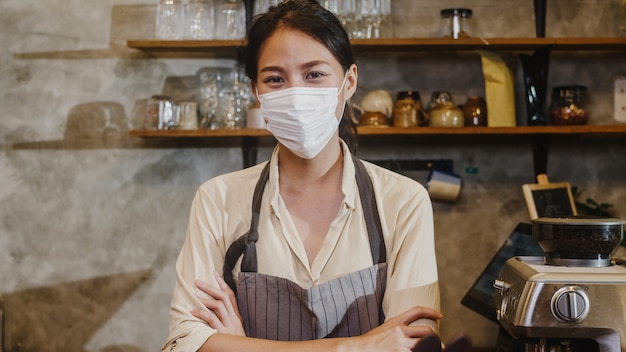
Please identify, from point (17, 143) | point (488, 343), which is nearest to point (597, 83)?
point (488, 343)

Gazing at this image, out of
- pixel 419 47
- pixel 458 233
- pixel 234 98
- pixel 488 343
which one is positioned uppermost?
pixel 419 47

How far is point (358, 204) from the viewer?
179cm

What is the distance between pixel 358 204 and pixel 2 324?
225cm

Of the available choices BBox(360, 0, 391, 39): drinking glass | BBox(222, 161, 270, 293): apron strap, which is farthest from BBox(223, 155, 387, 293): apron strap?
BBox(360, 0, 391, 39): drinking glass

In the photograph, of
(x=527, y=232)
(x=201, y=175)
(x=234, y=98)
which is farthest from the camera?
(x=201, y=175)

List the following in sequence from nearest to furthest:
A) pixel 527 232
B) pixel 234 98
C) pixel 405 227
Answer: pixel 405 227 < pixel 527 232 < pixel 234 98

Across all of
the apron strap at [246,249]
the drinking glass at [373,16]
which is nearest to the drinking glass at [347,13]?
the drinking glass at [373,16]

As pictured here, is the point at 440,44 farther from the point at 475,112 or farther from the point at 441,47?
the point at 475,112

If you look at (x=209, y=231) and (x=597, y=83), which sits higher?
(x=597, y=83)

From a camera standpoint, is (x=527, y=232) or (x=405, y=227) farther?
(x=527, y=232)

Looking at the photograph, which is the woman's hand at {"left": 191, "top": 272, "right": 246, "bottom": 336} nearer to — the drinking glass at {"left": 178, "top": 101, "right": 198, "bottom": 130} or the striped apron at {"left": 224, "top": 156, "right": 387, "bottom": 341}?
the striped apron at {"left": 224, "top": 156, "right": 387, "bottom": 341}

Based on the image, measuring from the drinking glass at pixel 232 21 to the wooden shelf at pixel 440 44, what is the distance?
77mm

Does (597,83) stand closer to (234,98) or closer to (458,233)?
(458,233)

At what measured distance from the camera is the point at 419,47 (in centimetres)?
309
